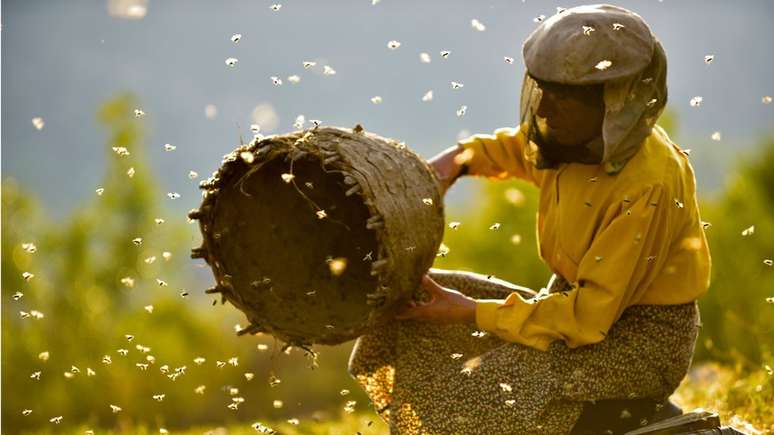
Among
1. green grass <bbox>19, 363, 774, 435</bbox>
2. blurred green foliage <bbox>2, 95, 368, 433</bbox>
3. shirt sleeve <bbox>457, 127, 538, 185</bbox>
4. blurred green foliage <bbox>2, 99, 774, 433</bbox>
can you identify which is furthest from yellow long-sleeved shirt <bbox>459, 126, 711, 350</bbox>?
blurred green foliage <bbox>2, 95, 368, 433</bbox>

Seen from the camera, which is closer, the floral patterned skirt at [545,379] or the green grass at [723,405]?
the floral patterned skirt at [545,379]

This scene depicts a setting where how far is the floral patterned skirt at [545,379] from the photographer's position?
471 centimetres

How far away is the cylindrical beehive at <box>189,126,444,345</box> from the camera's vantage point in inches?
186

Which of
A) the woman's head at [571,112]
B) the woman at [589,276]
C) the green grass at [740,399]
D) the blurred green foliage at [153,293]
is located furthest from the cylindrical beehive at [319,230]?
the blurred green foliage at [153,293]

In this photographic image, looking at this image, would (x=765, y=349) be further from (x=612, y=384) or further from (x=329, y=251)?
(x=329, y=251)

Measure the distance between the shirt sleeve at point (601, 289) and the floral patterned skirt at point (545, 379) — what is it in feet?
0.33

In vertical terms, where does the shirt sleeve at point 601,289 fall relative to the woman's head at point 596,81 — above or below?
below

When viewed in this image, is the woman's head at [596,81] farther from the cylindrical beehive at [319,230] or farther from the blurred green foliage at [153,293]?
the blurred green foliage at [153,293]

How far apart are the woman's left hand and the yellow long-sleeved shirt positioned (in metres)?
0.08

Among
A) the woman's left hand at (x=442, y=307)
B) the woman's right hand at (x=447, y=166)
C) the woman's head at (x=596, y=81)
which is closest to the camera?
the woman's head at (x=596, y=81)

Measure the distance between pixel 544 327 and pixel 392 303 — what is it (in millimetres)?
708

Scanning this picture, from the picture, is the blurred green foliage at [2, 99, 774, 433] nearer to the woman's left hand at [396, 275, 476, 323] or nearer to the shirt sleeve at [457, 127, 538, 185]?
the shirt sleeve at [457, 127, 538, 185]

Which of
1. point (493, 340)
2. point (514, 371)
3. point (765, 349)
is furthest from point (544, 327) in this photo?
point (765, 349)

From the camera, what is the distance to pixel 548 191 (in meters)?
5.09
